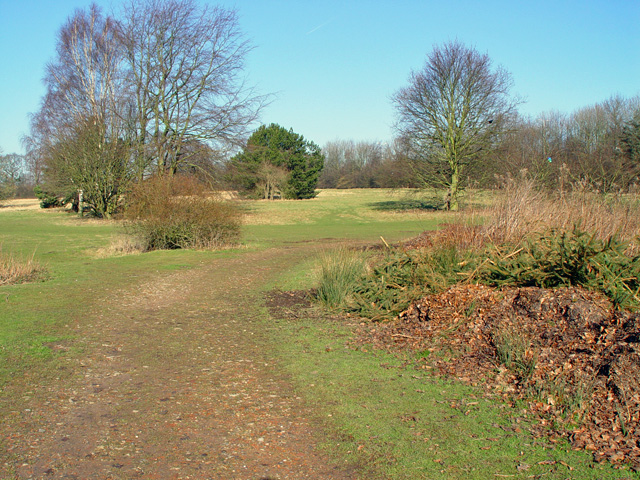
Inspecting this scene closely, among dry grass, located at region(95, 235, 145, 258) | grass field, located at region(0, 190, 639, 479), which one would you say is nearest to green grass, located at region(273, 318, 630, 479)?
grass field, located at region(0, 190, 639, 479)

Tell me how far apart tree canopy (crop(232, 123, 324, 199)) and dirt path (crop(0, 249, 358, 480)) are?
4662 centimetres

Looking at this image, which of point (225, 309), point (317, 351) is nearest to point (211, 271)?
point (225, 309)

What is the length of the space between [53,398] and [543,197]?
28.2 feet

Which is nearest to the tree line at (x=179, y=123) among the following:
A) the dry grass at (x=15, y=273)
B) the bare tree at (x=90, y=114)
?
the bare tree at (x=90, y=114)

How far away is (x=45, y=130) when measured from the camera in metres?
39.7

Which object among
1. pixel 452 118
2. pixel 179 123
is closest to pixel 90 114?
pixel 179 123

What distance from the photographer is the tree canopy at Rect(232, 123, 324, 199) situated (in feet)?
177

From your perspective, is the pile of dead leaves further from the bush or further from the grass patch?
the bush

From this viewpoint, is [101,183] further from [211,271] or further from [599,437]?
[599,437]

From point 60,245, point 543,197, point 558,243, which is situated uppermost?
point 543,197

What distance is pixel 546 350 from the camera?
16.8 feet

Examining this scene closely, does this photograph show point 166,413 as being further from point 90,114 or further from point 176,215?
point 90,114

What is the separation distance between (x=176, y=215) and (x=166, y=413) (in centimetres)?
1280

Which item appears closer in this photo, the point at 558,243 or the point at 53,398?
the point at 53,398
